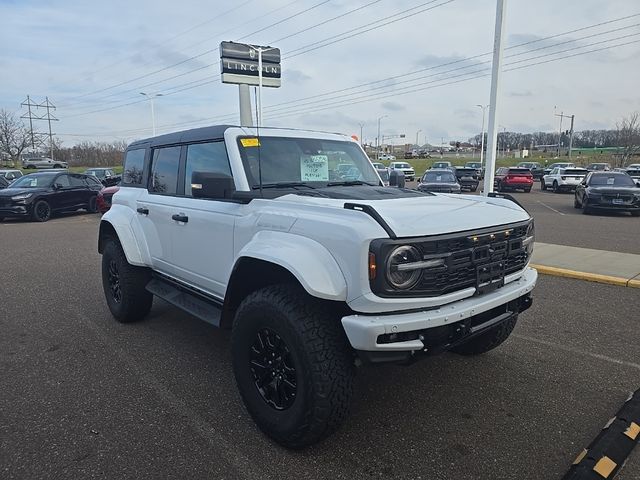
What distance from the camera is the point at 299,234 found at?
Answer: 9.32ft

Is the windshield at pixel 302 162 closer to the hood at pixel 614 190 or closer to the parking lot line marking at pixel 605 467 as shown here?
the parking lot line marking at pixel 605 467

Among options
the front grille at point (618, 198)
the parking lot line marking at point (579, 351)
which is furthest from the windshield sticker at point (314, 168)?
the front grille at point (618, 198)

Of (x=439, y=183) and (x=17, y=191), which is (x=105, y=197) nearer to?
(x=17, y=191)

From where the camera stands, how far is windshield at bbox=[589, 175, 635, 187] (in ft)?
53.0

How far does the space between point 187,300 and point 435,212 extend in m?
2.31

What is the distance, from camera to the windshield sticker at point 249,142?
11.9 ft

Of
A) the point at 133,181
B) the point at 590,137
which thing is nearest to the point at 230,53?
the point at 133,181

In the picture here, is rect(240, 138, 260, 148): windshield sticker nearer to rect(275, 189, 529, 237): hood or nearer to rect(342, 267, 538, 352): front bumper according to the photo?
rect(275, 189, 529, 237): hood

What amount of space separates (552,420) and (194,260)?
2924mm

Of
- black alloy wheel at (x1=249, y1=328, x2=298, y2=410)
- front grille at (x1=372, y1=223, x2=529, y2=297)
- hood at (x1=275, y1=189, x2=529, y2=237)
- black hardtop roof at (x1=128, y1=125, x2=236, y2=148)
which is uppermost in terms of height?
black hardtop roof at (x1=128, y1=125, x2=236, y2=148)

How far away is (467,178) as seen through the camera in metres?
29.0

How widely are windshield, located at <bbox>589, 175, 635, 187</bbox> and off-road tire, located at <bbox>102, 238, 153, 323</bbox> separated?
53.6ft

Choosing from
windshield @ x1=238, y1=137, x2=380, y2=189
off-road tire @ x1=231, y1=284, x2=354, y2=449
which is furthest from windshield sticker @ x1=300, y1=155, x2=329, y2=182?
off-road tire @ x1=231, y1=284, x2=354, y2=449

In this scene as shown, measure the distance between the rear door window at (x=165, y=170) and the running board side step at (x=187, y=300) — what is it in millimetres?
904
